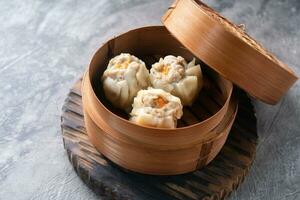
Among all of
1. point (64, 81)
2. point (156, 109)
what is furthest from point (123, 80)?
point (64, 81)

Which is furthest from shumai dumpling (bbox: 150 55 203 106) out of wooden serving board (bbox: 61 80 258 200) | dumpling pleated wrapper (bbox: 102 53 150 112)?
wooden serving board (bbox: 61 80 258 200)

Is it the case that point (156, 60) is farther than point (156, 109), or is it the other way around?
point (156, 60)

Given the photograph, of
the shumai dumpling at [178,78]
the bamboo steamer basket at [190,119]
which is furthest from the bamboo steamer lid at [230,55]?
the shumai dumpling at [178,78]

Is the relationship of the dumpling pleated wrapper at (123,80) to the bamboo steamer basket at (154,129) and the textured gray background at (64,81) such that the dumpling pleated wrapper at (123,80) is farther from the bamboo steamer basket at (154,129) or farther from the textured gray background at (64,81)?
the textured gray background at (64,81)

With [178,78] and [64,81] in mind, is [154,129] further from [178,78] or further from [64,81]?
[64,81]

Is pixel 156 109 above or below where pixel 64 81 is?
above

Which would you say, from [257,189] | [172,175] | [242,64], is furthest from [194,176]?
[242,64]

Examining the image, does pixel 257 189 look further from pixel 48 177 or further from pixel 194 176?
pixel 48 177
